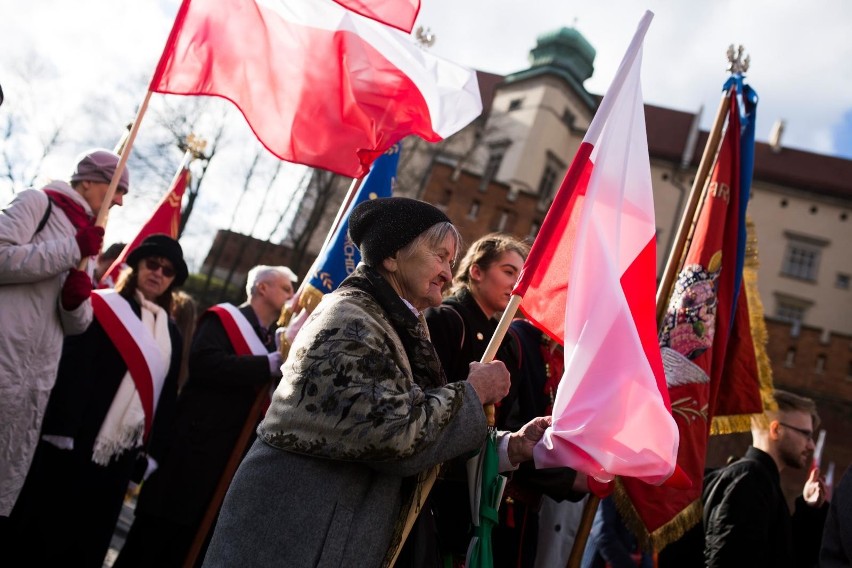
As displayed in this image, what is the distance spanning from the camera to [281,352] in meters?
4.45

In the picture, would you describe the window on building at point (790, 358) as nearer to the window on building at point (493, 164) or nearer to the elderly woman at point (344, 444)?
the window on building at point (493, 164)

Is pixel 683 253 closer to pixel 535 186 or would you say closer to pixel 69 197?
pixel 69 197

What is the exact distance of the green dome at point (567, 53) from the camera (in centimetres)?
4119

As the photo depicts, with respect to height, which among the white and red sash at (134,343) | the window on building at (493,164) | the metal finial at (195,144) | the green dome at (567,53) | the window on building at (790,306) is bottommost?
the white and red sash at (134,343)

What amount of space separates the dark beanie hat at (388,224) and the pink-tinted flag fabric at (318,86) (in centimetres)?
158

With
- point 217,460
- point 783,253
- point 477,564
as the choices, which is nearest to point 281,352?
point 217,460

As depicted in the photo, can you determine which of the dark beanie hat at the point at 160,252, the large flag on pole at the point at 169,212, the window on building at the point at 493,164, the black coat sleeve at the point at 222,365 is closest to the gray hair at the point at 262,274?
the dark beanie hat at the point at 160,252

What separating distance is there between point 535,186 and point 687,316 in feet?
115

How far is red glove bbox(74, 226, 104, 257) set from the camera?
344 cm

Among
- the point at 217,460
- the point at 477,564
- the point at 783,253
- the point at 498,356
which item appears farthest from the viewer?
the point at 783,253

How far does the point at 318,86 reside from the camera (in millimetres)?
4012

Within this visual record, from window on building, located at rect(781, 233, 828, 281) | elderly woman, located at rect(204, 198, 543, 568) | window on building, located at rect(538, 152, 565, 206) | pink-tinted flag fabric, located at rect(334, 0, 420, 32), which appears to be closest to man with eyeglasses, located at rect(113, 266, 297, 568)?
pink-tinted flag fabric, located at rect(334, 0, 420, 32)

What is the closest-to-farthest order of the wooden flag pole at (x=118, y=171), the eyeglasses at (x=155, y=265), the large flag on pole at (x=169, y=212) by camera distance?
the wooden flag pole at (x=118, y=171)
the eyeglasses at (x=155, y=265)
the large flag on pole at (x=169, y=212)

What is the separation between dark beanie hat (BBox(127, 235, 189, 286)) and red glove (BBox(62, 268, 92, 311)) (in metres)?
1.20
